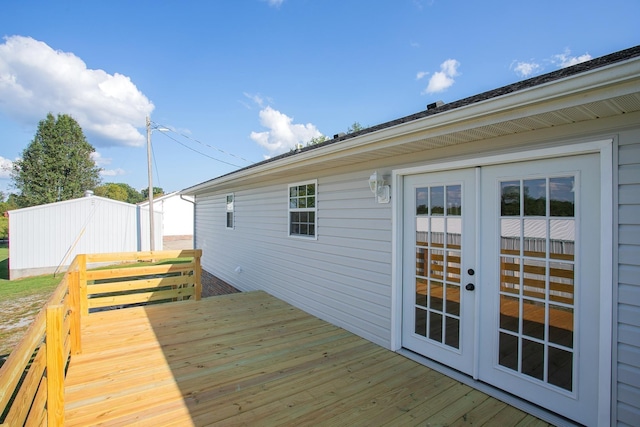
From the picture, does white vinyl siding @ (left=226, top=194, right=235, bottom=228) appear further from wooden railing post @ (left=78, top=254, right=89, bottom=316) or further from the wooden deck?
the wooden deck

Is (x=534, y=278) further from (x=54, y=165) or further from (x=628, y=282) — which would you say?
(x=54, y=165)

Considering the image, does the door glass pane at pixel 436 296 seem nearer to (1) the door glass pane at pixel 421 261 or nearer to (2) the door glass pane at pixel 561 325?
(1) the door glass pane at pixel 421 261

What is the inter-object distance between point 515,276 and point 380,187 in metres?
1.69

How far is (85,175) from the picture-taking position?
24656 millimetres

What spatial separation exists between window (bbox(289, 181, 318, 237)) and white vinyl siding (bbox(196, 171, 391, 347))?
0.52 feet

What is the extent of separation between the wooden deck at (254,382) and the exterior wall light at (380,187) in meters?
1.82

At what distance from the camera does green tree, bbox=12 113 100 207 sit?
22438 millimetres

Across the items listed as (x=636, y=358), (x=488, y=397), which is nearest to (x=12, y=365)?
(x=488, y=397)

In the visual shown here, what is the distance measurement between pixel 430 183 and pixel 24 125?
104ft

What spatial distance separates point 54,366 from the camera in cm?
192

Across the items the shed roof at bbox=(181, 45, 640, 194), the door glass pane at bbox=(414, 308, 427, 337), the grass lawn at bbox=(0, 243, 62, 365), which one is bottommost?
the grass lawn at bbox=(0, 243, 62, 365)

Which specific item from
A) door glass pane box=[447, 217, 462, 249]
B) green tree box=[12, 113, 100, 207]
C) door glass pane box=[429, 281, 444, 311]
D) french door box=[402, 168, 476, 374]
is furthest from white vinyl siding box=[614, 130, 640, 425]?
green tree box=[12, 113, 100, 207]

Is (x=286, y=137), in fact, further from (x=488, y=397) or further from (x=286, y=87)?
(x=488, y=397)

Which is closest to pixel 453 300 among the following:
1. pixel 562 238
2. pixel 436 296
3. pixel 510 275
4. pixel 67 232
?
pixel 436 296
